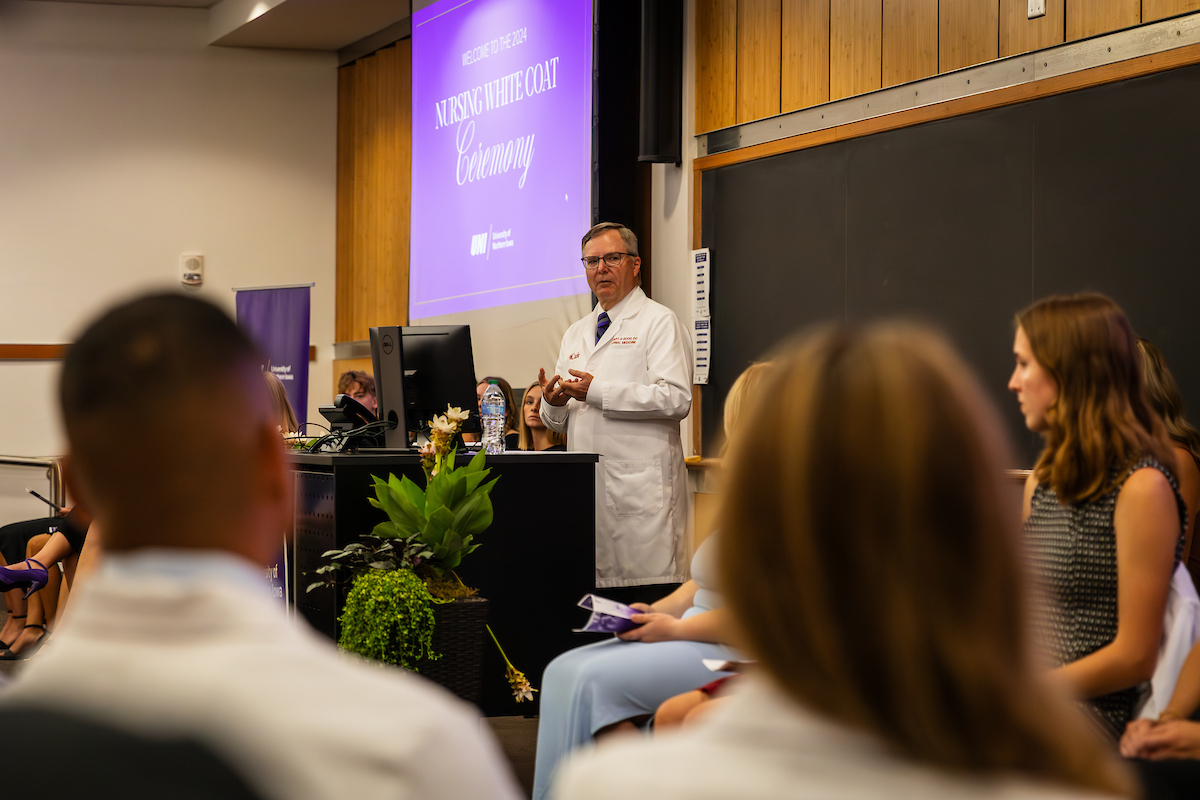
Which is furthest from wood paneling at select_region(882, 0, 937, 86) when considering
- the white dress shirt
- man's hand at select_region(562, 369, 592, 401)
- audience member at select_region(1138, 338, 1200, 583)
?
the white dress shirt

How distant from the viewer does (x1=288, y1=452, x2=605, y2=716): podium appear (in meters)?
3.31

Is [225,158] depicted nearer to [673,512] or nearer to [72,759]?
[673,512]

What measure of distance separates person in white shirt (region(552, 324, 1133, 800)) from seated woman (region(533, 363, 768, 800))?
1.51 metres

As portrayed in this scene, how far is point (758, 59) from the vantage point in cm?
461

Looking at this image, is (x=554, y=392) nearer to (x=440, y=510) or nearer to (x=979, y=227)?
(x=440, y=510)

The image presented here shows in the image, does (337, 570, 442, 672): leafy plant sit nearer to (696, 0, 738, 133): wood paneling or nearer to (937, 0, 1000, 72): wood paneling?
(937, 0, 1000, 72): wood paneling

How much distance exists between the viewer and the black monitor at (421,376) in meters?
3.70

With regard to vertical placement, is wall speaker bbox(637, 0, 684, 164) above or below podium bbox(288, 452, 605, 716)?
above

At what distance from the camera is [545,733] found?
2.27 m

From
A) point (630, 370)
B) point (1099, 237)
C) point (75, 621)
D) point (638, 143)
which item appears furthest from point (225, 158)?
point (75, 621)

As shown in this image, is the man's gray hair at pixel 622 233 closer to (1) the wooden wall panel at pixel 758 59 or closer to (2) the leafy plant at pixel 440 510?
(1) the wooden wall panel at pixel 758 59

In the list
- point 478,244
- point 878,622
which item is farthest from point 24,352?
point 878,622

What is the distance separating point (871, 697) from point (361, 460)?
2834 millimetres

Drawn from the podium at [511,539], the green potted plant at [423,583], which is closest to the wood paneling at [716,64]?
A: the podium at [511,539]
